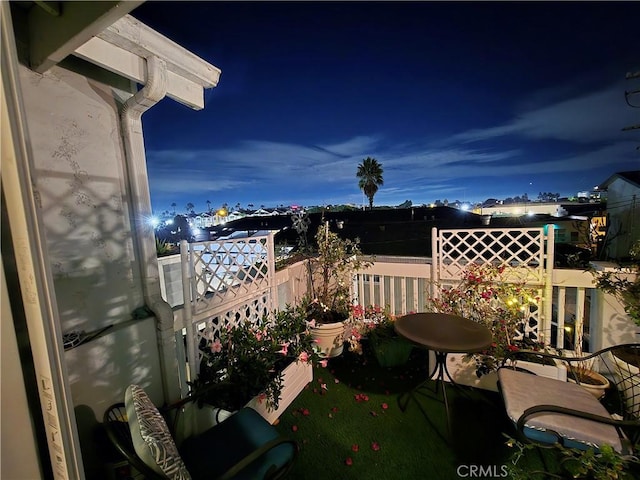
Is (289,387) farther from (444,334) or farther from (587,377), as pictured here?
(587,377)

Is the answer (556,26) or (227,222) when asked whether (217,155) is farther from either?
(556,26)

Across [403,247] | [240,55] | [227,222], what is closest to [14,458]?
[240,55]

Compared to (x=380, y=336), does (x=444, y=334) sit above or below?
above

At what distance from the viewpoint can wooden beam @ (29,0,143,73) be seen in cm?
84

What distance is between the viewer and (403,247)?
8008mm

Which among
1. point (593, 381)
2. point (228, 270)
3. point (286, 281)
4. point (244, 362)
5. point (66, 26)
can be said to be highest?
point (66, 26)

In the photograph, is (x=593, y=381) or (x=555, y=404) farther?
(x=593, y=381)

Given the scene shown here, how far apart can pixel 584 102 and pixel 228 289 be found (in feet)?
38.1

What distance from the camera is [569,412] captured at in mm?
1327

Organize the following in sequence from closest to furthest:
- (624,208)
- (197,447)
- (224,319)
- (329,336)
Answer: (197,447)
(224,319)
(329,336)
(624,208)

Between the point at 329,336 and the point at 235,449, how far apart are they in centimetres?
168

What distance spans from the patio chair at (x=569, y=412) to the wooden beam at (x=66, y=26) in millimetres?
2470

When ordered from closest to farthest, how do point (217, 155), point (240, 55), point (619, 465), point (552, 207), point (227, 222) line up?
point (619, 465) → point (240, 55) → point (227, 222) → point (217, 155) → point (552, 207)

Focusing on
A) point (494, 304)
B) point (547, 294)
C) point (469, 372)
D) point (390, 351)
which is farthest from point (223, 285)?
point (547, 294)
